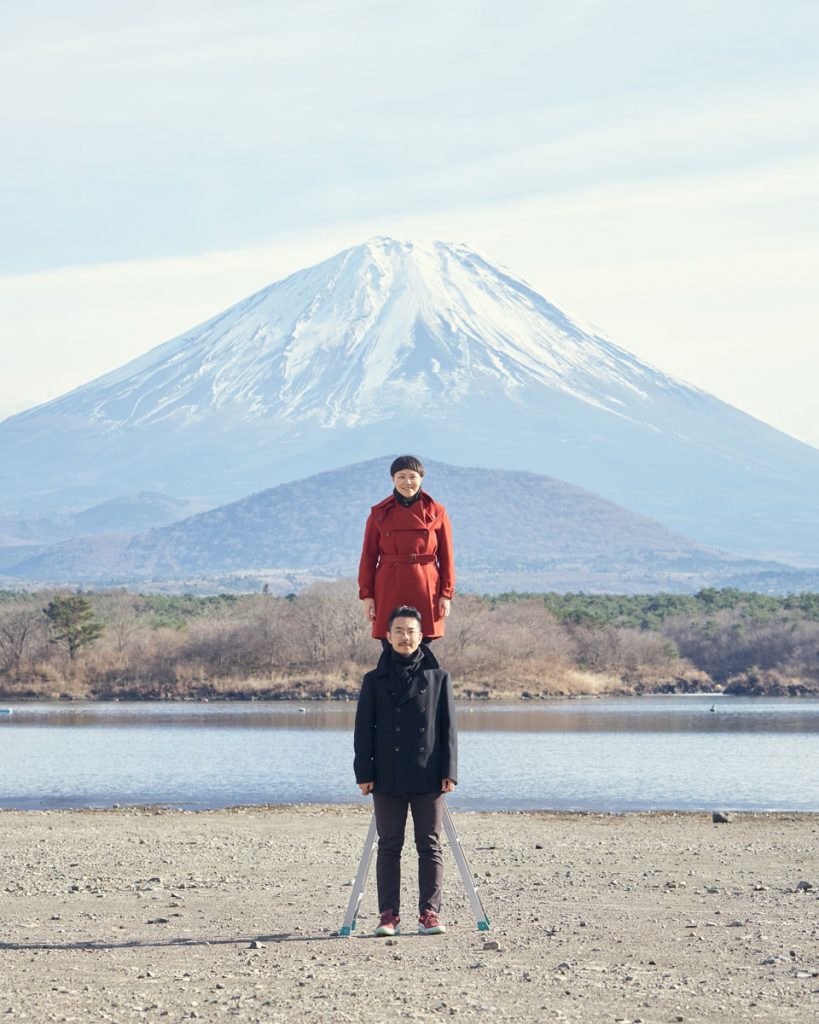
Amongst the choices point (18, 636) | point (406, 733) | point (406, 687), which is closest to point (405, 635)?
point (406, 687)

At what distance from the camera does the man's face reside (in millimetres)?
10781

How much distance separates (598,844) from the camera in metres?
17.6

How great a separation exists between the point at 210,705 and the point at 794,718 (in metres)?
22.0

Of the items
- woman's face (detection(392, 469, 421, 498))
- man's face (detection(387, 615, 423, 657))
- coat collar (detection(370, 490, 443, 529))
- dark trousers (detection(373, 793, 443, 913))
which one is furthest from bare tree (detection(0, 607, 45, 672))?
man's face (detection(387, 615, 423, 657))

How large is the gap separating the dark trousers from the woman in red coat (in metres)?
1.03

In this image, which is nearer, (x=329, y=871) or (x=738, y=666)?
(x=329, y=871)

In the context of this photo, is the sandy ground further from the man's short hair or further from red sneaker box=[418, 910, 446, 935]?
the man's short hair

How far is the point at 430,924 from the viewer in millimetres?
10867

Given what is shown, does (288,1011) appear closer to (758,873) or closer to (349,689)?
(758,873)

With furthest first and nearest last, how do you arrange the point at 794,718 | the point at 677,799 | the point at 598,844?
the point at 794,718
the point at 677,799
the point at 598,844

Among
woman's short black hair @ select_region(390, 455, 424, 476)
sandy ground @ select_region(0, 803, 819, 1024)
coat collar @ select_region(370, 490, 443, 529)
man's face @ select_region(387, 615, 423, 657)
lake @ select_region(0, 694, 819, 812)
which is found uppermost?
woman's short black hair @ select_region(390, 455, 424, 476)

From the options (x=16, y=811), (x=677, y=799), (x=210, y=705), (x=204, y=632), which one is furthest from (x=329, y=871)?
(x=204, y=632)

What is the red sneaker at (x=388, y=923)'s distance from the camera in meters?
10.8

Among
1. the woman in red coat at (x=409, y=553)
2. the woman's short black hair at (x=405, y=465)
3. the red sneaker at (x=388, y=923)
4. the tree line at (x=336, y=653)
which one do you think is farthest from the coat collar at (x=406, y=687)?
the tree line at (x=336, y=653)
